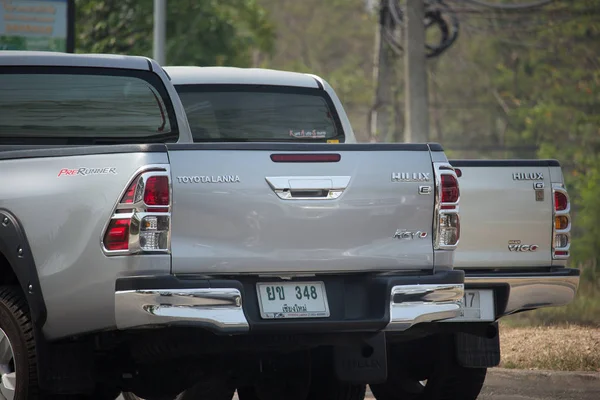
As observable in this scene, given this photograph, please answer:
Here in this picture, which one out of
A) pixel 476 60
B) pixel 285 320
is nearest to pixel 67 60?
pixel 285 320

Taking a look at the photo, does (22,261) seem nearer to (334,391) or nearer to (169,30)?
(334,391)

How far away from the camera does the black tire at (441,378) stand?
7.90 m

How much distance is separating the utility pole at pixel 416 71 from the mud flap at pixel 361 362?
1175 centimetres

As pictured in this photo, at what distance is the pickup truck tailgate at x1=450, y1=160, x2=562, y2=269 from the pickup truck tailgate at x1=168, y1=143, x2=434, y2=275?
5.17ft

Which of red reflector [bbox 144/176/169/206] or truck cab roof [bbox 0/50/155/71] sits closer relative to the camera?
red reflector [bbox 144/176/169/206]

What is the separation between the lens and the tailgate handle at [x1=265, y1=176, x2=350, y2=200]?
6.06 meters

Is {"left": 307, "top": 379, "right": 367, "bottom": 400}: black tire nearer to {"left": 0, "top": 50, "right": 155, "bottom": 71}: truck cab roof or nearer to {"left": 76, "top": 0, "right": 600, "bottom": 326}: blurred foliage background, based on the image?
{"left": 0, "top": 50, "right": 155, "bottom": 71}: truck cab roof

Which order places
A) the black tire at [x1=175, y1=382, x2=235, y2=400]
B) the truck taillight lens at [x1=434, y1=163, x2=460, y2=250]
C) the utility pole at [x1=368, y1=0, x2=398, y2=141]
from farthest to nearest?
the utility pole at [x1=368, y1=0, x2=398, y2=141], the black tire at [x1=175, y1=382, x2=235, y2=400], the truck taillight lens at [x1=434, y1=163, x2=460, y2=250]

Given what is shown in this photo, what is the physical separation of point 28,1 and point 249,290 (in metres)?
11.9

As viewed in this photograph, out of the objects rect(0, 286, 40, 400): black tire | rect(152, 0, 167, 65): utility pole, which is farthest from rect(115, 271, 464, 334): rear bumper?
rect(152, 0, 167, 65): utility pole

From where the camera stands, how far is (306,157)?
20.2 ft

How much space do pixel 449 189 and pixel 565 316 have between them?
6828mm

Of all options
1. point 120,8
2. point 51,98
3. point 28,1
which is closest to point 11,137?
point 51,98

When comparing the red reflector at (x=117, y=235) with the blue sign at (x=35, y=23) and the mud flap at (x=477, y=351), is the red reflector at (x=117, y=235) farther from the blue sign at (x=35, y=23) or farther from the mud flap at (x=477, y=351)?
the blue sign at (x=35, y=23)
